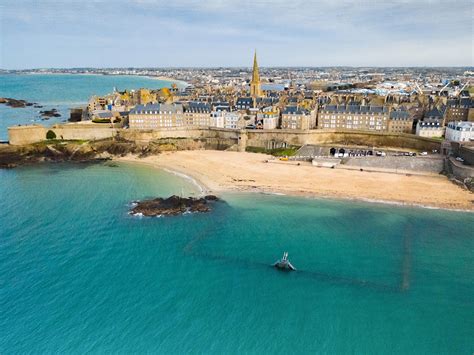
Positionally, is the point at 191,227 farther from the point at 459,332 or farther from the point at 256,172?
the point at 459,332

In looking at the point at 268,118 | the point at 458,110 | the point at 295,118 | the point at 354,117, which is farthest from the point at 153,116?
the point at 458,110

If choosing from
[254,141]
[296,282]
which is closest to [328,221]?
[296,282]

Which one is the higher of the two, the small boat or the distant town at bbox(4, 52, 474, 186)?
the distant town at bbox(4, 52, 474, 186)

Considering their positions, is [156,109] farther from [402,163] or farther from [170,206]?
[402,163]

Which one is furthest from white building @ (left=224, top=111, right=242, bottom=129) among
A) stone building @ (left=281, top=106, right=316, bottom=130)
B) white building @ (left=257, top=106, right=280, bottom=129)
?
stone building @ (left=281, top=106, right=316, bottom=130)

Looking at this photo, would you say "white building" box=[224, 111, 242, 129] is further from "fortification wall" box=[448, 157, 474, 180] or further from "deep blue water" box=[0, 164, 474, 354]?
"fortification wall" box=[448, 157, 474, 180]

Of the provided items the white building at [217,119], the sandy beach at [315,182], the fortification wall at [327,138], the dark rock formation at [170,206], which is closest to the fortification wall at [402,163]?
the sandy beach at [315,182]

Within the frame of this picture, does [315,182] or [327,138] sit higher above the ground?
[327,138]
